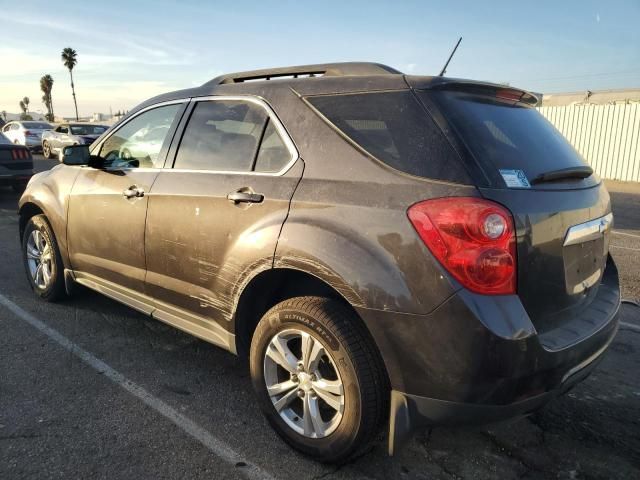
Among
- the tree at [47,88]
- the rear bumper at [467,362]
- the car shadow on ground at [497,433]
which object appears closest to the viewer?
the rear bumper at [467,362]

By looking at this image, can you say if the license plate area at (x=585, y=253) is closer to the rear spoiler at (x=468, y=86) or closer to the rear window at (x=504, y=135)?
the rear window at (x=504, y=135)

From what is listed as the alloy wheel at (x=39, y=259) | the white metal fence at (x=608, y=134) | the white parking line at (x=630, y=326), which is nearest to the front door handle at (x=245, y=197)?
the alloy wheel at (x=39, y=259)

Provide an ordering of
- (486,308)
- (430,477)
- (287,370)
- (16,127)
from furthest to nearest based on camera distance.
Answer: (16,127) < (287,370) < (430,477) < (486,308)

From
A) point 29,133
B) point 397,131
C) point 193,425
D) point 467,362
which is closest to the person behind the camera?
point 467,362

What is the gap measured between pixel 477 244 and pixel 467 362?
0.45 m

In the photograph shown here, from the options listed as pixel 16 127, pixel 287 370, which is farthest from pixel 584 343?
pixel 16 127

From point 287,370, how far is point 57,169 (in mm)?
3066

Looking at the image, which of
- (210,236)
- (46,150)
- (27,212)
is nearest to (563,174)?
(210,236)

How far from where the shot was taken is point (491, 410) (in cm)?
200

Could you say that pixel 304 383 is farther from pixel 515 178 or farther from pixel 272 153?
pixel 515 178

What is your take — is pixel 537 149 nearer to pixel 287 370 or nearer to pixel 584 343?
pixel 584 343

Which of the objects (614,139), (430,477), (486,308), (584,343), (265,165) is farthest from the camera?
(614,139)

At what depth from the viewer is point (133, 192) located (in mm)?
3377

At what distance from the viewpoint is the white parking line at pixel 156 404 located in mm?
2463
